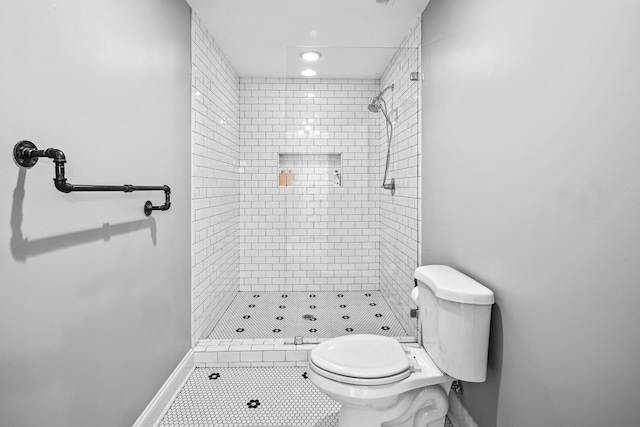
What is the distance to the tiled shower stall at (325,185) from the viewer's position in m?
2.46

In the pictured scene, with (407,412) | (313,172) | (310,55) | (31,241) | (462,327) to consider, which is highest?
(310,55)

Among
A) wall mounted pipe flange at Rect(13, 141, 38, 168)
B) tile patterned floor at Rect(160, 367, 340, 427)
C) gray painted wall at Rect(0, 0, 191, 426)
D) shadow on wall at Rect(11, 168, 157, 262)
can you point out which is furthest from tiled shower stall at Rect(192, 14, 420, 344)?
wall mounted pipe flange at Rect(13, 141, 38, 168)

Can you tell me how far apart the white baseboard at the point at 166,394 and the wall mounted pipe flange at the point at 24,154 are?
123cm

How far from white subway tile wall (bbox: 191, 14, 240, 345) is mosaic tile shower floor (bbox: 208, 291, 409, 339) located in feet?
0.66

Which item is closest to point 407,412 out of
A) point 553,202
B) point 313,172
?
point 553,202

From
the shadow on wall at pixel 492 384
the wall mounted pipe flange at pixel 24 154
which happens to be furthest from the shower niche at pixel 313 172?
the wall mounted pipe flange at pixel 24 154

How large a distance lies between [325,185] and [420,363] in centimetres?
156

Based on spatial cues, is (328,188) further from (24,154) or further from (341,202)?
(24,154)

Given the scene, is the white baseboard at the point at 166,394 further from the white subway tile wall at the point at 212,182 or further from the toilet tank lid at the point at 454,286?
the toilet tank lid at the point at 454,286

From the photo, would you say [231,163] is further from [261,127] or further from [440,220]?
[440,220]

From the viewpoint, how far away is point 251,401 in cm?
192

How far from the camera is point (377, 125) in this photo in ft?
8.60

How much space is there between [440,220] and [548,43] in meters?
1.10

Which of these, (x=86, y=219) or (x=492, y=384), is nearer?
(x=86, y=219)
